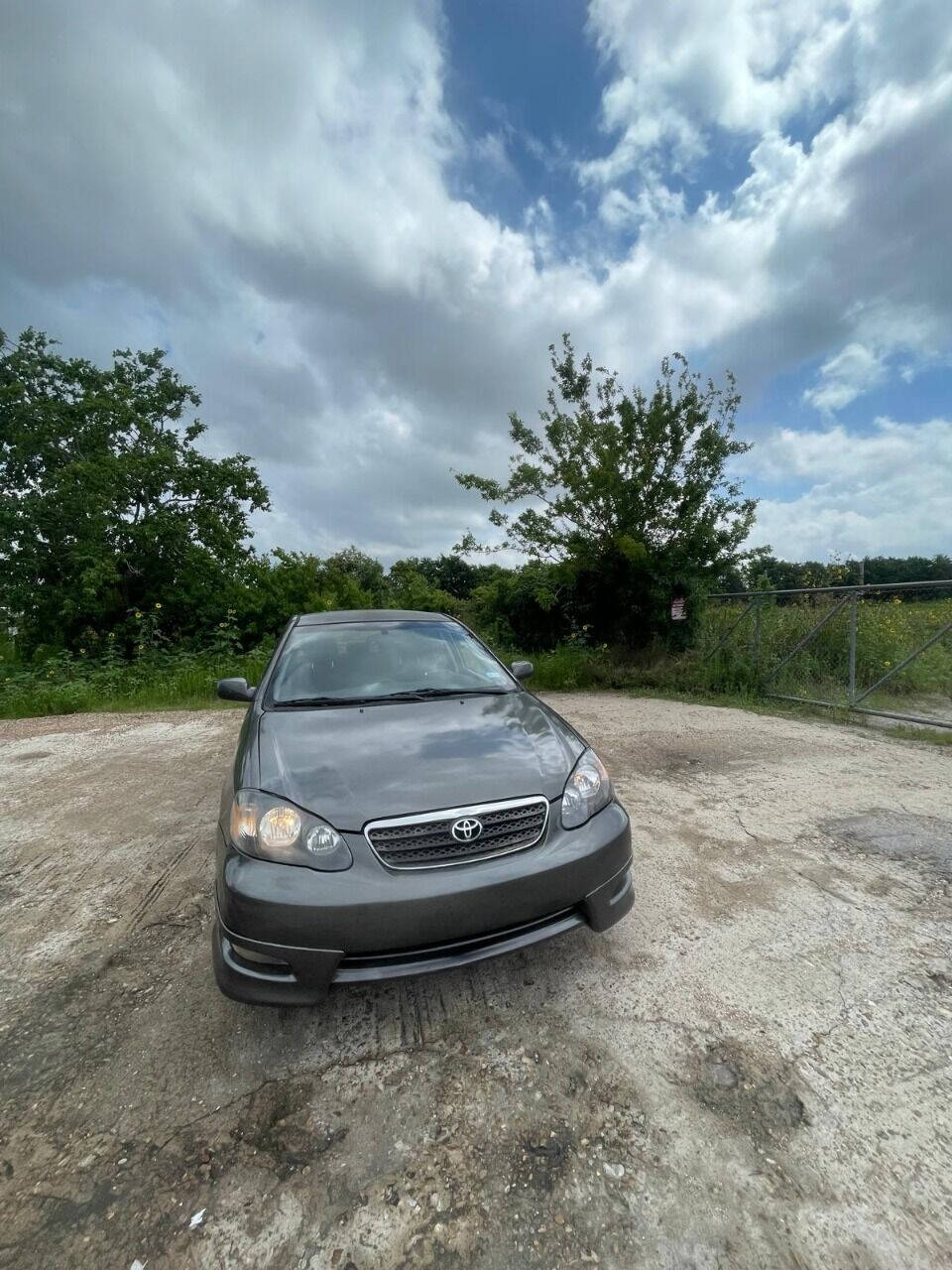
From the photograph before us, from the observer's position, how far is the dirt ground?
4.07 feet

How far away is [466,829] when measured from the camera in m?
1.80

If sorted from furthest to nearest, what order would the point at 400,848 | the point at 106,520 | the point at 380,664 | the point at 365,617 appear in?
1. the point at 106,520
2. the point at 365,617
3. the point at 380,664
4. the point at 400,848

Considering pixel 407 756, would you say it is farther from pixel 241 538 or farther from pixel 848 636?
pixel 241 538

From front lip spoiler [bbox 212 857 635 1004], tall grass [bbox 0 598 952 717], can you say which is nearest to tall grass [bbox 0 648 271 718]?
tall grass [bbox 0 598 952 717]

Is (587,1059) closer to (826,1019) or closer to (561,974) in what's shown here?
(561,974)

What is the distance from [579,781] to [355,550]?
43.9 metres

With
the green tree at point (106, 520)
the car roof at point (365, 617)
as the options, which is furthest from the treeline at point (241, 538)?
the car roof at point (365, 617)

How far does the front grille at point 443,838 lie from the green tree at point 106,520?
1211 centimetres

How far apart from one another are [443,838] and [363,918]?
34cm

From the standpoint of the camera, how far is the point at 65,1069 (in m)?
1.68

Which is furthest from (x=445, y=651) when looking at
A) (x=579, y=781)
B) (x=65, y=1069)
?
(x=65, y=1069)

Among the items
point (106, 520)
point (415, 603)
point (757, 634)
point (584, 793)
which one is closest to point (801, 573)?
point (757, 634)

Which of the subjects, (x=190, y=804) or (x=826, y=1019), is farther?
(x=190, y=804)

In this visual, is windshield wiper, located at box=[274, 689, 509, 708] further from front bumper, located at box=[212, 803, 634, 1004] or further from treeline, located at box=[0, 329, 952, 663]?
treeline, located at box=[0, 329, 952, 663]
